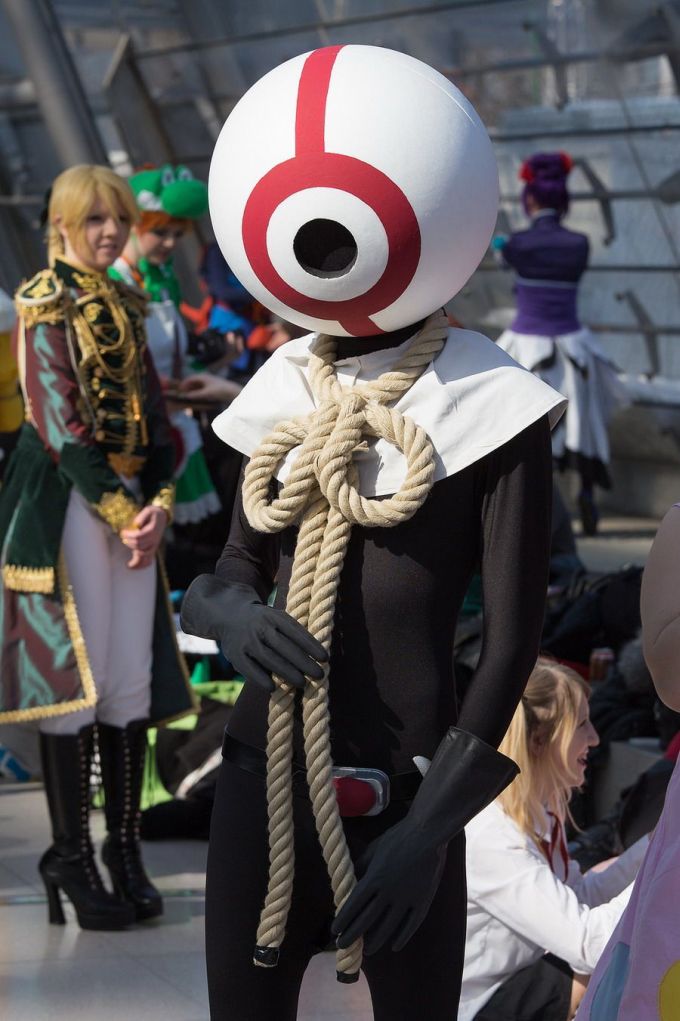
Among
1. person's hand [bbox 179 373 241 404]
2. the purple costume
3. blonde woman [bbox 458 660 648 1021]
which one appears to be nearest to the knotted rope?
blonde woman [bbox 458 660 648 1021]

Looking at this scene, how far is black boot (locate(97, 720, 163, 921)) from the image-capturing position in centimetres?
342

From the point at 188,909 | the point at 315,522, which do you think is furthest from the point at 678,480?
the point at 315,522

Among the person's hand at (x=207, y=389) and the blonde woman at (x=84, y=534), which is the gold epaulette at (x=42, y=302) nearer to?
the blonde woman at (x=84, y=534)

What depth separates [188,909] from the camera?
3.50m

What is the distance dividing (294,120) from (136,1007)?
6.39ft

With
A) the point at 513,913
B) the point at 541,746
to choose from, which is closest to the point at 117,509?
the point at 541,746

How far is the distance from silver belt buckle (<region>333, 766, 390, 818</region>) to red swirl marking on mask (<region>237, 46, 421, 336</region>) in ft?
1.56

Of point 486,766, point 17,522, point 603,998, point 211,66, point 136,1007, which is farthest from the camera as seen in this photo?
point 211,66

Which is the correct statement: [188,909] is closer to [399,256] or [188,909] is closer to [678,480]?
[399,256]

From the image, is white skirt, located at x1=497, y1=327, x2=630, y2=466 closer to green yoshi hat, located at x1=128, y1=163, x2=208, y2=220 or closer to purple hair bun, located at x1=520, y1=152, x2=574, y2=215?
purple hair bun, located at x1=520, y1=152, x2=574, y2=215

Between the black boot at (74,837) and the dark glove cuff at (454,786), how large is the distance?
6.08 ft

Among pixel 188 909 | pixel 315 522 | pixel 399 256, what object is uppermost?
pixel 399 256

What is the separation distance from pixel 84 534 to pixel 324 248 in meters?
1.72

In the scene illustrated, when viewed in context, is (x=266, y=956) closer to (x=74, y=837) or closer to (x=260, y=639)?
(x=260, y=639)
